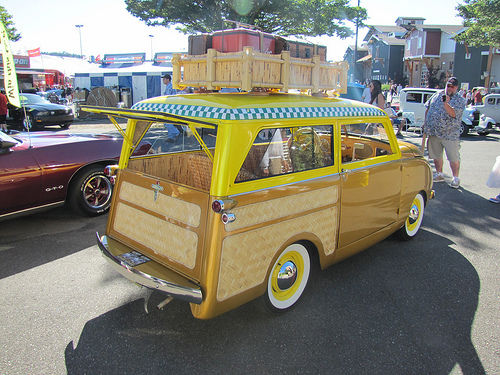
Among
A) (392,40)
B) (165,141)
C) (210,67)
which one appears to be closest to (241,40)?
(210,67)

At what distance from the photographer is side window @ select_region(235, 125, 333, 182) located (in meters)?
2.81

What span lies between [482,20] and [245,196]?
26.9m

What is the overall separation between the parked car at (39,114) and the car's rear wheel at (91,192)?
10.5 m

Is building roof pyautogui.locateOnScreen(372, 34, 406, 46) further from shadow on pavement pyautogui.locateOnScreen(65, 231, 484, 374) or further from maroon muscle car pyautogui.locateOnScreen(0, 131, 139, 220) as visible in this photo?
shadow on pavement pyautogui.locateOnScreen(65, 231, 484, 374)

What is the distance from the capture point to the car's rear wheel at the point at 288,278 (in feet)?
9.46

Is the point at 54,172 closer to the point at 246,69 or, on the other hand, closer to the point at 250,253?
the point at 246,69

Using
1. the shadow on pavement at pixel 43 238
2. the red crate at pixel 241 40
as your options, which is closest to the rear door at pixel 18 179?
the shadow on pavement at pixel 43 238

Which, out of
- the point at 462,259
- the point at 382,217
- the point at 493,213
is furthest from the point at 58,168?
the point at 493,213

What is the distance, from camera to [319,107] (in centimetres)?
304

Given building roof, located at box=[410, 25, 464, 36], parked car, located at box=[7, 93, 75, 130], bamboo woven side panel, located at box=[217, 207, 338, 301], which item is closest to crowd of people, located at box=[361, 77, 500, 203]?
bamboo woven side panel, located at box=[217, 207, 338, 301]

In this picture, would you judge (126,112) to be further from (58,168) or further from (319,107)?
(58,168)

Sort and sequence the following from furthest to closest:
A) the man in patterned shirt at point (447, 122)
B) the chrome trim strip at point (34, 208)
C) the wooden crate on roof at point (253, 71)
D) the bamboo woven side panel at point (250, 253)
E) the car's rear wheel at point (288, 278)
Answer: the man in patterned shirt at point (447, 122), the chrome trim strip at point (34, 208), the wooden crate on roof at point (253, 71), the car's rear wheel at point (288, 278), the bamboo woven side panel at point (250, 253)

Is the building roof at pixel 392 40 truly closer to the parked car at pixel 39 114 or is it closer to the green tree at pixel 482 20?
the green tree at pixel 482 20

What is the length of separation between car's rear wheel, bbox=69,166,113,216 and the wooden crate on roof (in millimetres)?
1941
